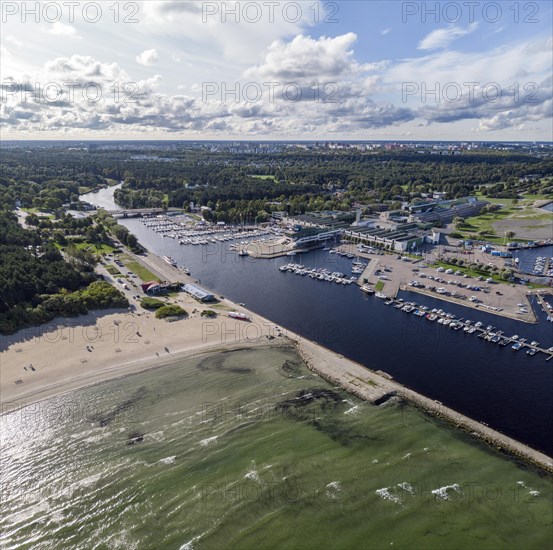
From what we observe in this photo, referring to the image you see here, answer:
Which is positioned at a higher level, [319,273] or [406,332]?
[319,273]

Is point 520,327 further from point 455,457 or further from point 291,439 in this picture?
point 291,439

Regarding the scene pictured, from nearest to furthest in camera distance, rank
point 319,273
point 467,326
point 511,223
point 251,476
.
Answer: point 251,476, point 467,326, point 319,273, point 511,223

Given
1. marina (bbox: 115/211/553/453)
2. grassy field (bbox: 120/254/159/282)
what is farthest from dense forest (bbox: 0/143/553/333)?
marina (bbox: 115/211/553/453)

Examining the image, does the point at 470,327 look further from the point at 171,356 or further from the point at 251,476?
the point at 171,356

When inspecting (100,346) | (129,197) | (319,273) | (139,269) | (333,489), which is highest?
(129,197)

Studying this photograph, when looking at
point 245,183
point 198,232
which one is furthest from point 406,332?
point 245,183

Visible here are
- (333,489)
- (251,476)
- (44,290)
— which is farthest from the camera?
(44,290)

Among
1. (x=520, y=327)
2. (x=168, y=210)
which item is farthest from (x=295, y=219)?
(x=520, y=327)
